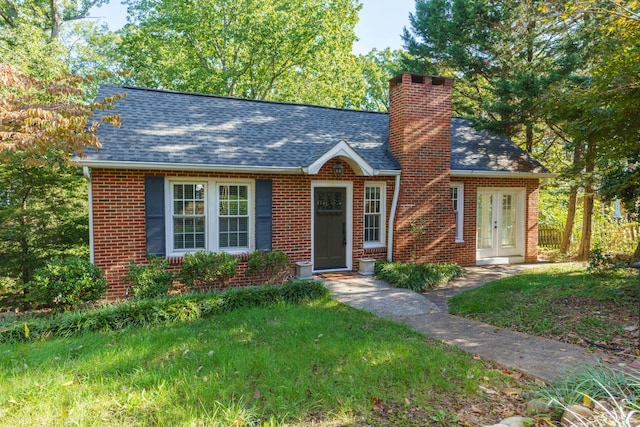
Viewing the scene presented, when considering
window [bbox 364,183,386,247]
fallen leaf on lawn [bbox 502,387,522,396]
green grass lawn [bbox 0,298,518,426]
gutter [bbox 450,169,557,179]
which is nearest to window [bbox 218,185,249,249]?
window [bbox 364,183,386,247]

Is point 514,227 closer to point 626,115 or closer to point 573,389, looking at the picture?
point 626,115

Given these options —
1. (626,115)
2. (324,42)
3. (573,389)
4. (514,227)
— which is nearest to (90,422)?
(573,389)

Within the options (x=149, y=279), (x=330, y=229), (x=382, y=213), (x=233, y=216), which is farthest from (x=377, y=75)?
(x=149, y=279)

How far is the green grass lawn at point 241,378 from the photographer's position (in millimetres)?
3553

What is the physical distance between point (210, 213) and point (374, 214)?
426 centimetres

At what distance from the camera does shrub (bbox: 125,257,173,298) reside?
25.4ft

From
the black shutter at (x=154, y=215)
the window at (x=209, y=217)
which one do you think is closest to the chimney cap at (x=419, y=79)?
the window at (x=209, y=217)

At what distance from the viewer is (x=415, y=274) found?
9.47 m

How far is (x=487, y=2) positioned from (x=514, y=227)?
8242 millimetres

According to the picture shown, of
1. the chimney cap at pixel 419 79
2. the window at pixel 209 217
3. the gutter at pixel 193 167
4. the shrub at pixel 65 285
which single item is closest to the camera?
the shrub at pixel 65 285

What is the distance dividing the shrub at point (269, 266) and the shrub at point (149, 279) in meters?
1.74

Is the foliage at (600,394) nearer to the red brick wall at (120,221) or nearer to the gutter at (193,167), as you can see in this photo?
the gutter at (193,167)

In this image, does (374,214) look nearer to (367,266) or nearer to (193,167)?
(367,266)

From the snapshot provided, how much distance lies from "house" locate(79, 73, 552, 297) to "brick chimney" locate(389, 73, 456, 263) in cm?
3
